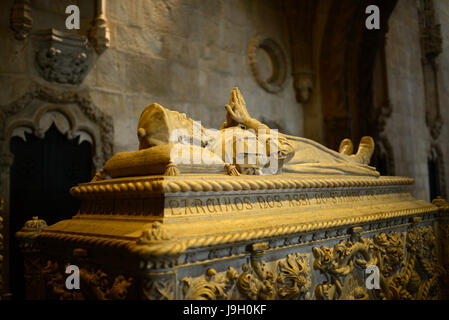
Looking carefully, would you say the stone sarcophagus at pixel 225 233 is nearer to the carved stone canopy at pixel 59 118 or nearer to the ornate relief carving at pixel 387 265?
the ornate relief carving at pixel 387 265

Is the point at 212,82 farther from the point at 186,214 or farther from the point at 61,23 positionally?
the point at 186,214

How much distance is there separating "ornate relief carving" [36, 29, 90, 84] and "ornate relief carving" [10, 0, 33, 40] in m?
0.14

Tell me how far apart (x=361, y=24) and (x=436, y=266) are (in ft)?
14.8

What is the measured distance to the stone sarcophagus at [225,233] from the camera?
5.57ft

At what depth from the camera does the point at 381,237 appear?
283 centimetres

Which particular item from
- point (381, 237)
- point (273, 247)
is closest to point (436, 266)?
point (381, 237)

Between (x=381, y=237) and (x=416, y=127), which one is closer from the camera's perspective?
(x=381, y=237)

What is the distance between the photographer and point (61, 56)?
13.3 feet

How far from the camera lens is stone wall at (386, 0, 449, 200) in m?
8.14

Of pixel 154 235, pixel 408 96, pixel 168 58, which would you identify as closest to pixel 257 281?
pixel 154 235

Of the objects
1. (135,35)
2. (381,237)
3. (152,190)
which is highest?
(135,35)

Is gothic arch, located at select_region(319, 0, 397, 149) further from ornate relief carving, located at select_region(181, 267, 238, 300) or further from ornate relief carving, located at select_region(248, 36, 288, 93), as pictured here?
ornate relief carving, located at select_region(181, 267, 238, 300)

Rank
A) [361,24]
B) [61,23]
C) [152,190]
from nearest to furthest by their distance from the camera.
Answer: [152,190] → [61,23] → [361,24]

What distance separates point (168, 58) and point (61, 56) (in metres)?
1.44
